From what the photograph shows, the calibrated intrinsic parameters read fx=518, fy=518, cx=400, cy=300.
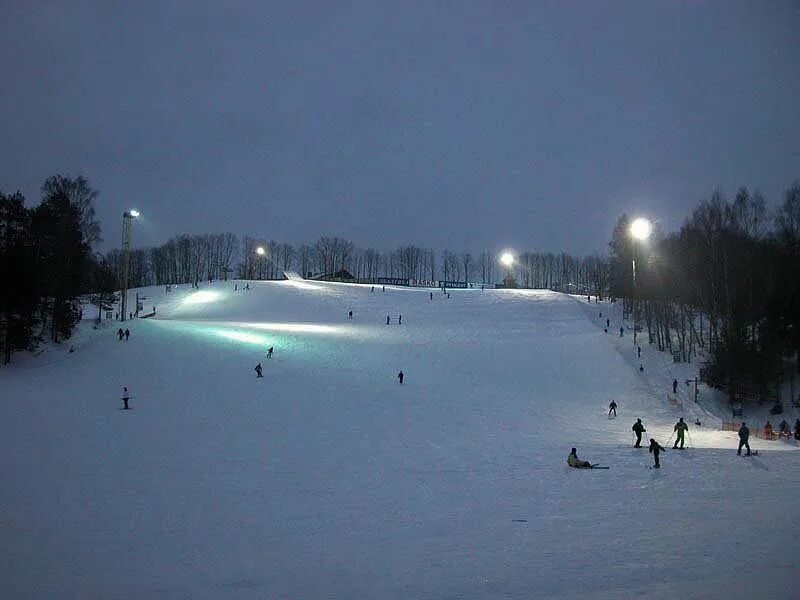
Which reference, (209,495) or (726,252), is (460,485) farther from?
(726,252)

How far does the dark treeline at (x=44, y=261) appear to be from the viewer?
29.9m

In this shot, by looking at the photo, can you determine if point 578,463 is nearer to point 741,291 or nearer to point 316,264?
point 741,291

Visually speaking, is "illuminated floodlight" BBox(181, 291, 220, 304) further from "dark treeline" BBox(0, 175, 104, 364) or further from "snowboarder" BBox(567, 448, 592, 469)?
"snowboarder" BBox(567, 448, 592, 469)

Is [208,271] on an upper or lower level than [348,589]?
upper

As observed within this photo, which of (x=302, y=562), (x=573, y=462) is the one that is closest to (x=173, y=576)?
(x=302, y=562)

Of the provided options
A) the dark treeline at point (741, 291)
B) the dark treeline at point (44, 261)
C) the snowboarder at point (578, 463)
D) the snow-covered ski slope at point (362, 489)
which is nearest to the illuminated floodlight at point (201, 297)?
the dark treeline at point (44, 261)

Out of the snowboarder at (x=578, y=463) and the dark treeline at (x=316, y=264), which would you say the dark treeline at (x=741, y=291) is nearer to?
the snowboarder at (x=578, y=463)

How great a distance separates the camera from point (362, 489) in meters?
12.3

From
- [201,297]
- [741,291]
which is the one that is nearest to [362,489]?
[741,291]

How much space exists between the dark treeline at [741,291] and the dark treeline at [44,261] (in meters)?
36.8

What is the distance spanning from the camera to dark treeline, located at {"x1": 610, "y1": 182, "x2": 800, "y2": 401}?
29.7 metres

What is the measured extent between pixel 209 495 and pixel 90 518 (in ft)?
7.83

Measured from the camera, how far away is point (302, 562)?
26.4 feet

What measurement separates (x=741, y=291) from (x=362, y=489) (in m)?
31.4
